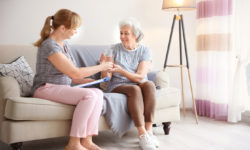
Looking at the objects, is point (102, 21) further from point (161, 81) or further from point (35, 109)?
point (35, 109)

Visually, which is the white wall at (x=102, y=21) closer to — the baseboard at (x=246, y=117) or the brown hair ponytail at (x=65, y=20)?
the baseboard at (x=246, y=117)

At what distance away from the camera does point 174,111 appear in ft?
9.67

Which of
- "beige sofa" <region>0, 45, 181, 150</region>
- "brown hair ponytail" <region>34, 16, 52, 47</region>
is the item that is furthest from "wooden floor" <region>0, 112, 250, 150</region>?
"brown hair ponytail" <region>34, 16, 52, 47</region>

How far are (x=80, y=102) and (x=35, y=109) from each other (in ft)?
1.00

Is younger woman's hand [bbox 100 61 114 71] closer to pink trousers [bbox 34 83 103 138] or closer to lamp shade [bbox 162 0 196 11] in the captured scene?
pink trousers [bbox 34 83 103 138]

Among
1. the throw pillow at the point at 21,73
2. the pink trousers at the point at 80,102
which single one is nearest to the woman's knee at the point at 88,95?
the pink trousers at the point at 80,102

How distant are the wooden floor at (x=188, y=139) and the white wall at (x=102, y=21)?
1106mm

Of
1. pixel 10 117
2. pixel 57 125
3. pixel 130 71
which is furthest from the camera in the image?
pixel 130 71

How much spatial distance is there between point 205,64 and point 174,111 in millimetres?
1117

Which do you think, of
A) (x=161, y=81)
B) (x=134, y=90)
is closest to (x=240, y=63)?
(x=161, y=81)

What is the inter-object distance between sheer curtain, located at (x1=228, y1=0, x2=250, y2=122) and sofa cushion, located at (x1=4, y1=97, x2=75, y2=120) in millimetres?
1924

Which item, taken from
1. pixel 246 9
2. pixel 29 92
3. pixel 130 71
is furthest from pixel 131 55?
pixel 246 9

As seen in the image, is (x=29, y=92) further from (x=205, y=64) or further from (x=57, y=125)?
(x=205, y=64)

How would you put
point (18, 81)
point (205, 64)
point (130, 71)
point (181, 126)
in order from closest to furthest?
point (18, 81) < point (130, 71) < point (181, 126) < point (205, 64)
